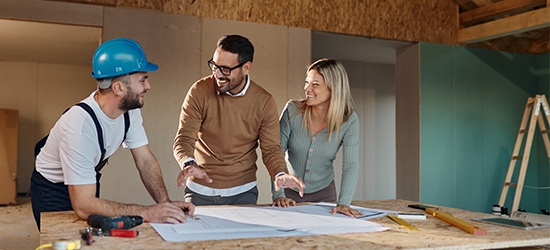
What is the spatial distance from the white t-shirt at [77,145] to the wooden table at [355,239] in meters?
0.17

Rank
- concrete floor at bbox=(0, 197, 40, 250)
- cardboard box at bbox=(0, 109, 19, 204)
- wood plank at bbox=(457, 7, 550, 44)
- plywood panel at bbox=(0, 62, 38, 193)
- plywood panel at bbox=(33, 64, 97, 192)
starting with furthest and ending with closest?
1. plywood panel at bbox=(33, 64, 97, 192)
2. plywood panel at bbox=(0, 62, 38, 193)
3. cardboard box at bbox=(0, 109, 19, 204)
4. wood plank at bbox=(457, 7, 550, 44)
5. concrete floor at bbox=(0, 197, 40, 250)

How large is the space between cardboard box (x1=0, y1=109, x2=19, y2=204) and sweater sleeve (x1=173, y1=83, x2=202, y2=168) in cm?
629

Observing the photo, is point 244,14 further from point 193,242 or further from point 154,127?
point 193,242

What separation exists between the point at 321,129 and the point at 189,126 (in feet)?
2.25

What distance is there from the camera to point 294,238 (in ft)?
4.69

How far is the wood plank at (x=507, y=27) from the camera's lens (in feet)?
16.8

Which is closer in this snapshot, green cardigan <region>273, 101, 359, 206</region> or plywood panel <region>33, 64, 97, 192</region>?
green cardigan <region>273, 101, 359, 206</region>

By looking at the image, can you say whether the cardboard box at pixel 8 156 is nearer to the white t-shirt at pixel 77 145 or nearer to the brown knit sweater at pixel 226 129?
the brown knit sweater at pixel 226 129

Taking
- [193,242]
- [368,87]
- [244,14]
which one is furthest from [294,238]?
[368,87]

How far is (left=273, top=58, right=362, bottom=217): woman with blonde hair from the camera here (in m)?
2.55

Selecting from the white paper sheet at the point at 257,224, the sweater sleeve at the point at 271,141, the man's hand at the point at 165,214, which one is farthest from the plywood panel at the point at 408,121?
the man's hand at the point at 165,214

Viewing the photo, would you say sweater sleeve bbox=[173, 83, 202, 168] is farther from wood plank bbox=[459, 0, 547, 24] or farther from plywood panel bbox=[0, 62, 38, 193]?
plywood panel bbox=[0, 62, 38, 193]

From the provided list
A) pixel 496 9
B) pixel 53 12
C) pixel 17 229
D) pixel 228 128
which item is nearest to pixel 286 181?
pixel 228 128

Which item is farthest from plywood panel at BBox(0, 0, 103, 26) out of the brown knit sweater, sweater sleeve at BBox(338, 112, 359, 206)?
sweater sleeve at BBox(338, 112, 359, 206)
